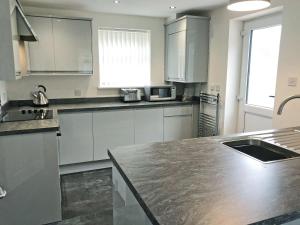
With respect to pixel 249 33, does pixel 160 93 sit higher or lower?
lower

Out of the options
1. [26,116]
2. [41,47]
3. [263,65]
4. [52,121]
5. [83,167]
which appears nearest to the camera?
[52,121]

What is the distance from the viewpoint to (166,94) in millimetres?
3961

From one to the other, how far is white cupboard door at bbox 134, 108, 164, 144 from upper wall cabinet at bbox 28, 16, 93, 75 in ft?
3.23

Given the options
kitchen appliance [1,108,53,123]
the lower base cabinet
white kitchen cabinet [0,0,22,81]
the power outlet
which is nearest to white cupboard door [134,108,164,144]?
the lower base cabinet

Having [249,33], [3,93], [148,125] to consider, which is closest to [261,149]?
[249,33]

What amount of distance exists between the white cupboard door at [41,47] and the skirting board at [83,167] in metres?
1.35

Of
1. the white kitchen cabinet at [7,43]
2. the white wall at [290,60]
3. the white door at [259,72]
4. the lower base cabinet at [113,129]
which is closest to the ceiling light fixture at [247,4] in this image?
the white wall at [290,60]

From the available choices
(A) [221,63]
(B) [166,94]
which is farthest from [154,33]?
(A) [221,63]

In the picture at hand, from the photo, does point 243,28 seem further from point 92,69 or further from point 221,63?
point 92,69

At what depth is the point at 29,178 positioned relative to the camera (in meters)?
2.15

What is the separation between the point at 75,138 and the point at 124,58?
58.9 inches

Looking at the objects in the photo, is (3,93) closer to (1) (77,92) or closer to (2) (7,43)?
(1) (77,92)

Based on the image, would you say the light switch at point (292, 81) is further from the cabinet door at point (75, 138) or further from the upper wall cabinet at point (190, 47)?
the cabinet door at point (75, 138)

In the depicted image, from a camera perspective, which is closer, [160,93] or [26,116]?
[26,116]
